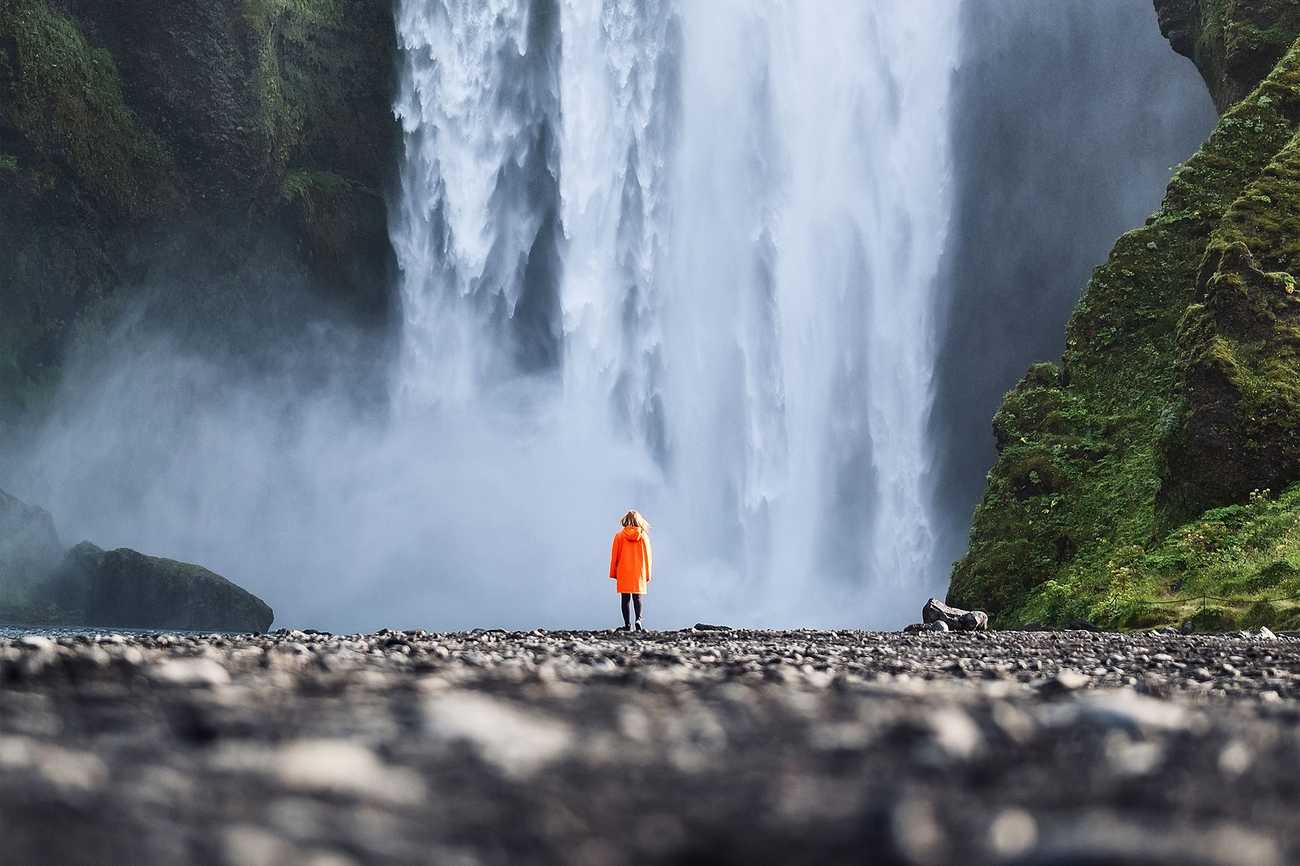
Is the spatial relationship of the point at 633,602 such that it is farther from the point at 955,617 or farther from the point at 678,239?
the point at 678,239

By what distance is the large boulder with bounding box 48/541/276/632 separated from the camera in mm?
39656

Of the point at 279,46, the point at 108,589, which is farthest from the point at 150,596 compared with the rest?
the point at 279,46

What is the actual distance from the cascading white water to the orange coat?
27.1 meters

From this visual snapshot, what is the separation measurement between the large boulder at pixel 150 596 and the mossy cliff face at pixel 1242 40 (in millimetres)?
32847

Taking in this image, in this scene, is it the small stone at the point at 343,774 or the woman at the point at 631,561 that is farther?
the woman at the point at 631,561

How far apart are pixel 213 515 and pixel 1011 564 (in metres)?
39.0

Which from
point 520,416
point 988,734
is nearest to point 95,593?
point 520,416

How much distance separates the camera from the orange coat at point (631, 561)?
689 inches

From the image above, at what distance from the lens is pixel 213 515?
52500 millimetres

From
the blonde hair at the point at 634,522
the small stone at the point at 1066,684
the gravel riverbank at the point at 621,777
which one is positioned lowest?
the gravel riverbank at the point at 621,777

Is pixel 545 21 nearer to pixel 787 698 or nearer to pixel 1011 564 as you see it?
pixel 1011 564

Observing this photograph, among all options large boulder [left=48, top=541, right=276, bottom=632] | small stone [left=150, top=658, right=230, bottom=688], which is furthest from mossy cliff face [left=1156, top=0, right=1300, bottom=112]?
large boulder [left=48, top=541, right=276, bottom=632]

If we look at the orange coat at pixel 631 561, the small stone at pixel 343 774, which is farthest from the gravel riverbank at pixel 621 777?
the orange coat at pixel 631 561

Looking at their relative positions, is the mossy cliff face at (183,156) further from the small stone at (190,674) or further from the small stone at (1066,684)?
the small stone at (1066,684)
